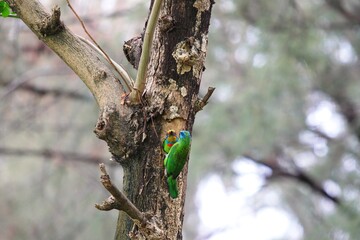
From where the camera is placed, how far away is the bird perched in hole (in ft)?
5.03

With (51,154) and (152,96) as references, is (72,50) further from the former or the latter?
(51,154)

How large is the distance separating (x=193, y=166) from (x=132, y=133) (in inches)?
175

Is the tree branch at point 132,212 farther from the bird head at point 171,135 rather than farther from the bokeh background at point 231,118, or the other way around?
the bokeh background at point 231,118

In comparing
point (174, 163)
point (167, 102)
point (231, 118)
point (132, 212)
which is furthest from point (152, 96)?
point (231, 118)

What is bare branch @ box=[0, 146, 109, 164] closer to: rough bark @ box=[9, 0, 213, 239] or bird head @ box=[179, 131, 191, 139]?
rough bark @ box=[9, 0, 213, 239]

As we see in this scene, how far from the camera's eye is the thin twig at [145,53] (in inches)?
60.2

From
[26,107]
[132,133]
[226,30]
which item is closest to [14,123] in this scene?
[26,107]

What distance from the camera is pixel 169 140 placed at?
1.55 m

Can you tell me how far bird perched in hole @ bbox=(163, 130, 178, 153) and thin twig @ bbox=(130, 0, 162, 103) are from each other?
12 centimetres

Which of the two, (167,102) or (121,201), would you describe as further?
(167,102)

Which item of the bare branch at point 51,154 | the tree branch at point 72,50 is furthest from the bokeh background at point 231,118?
the tree branch at point 72,50

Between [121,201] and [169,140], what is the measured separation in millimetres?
256

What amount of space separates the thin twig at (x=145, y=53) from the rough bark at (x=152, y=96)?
0.02 meters

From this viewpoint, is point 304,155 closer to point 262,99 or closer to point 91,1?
point 262,99
